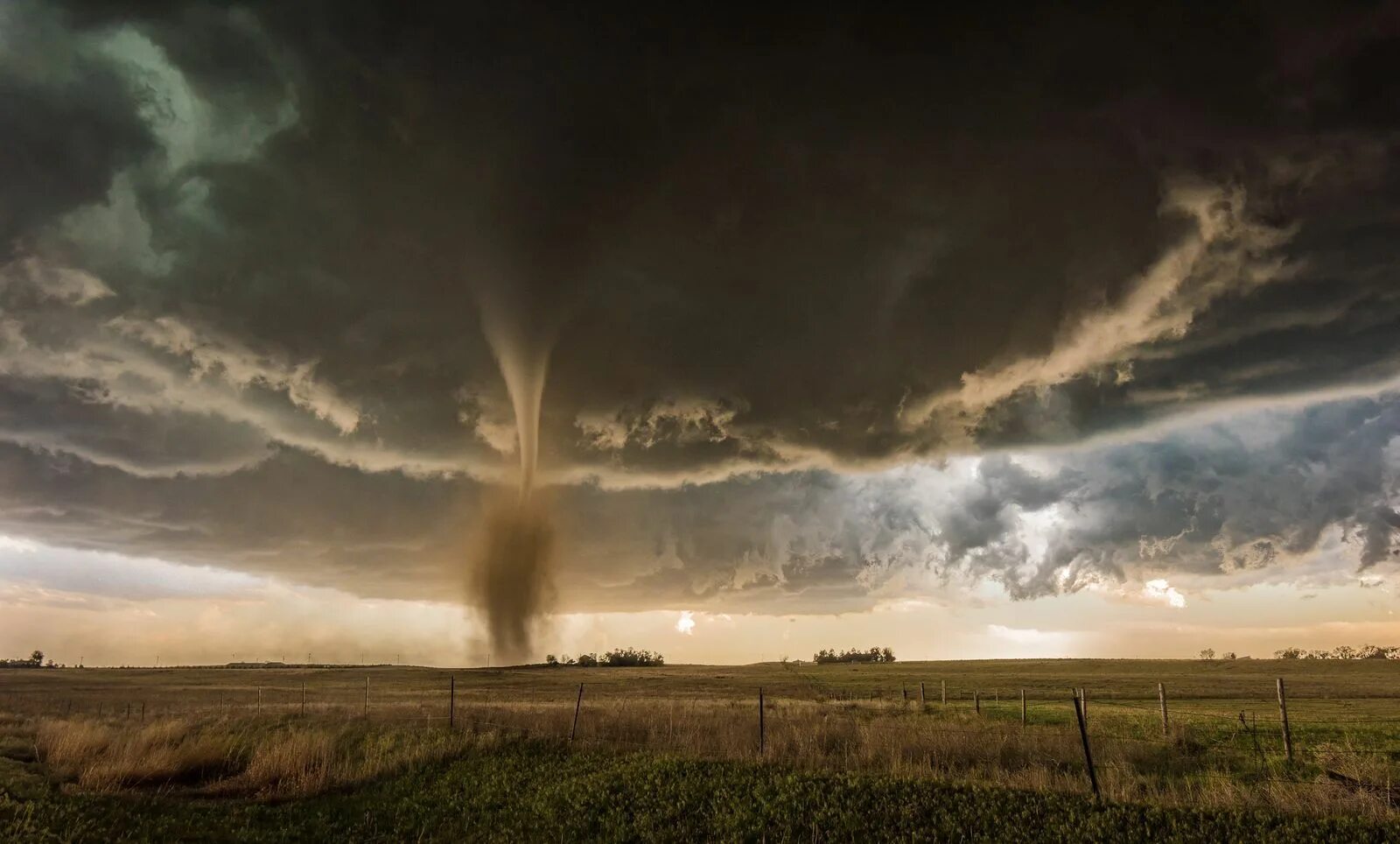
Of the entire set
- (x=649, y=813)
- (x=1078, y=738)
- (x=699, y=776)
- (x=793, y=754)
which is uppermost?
(x=699, y=776)

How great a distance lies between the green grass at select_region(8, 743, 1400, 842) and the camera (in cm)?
1292

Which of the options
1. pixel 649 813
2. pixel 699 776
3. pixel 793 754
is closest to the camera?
pixel 649 813

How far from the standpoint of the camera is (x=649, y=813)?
52.5 ft

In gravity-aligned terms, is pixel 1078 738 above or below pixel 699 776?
below

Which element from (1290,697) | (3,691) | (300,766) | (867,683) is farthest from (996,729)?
(3,691)

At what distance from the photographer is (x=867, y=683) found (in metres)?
84.1

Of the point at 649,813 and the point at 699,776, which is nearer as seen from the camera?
the point at 649,813

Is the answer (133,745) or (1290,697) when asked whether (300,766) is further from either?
(1290,697)

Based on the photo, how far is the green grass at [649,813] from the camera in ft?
42.4

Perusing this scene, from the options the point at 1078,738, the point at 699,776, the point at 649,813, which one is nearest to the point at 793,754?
the point at 699,776

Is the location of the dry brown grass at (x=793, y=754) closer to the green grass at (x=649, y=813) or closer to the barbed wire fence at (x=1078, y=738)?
the barbed wire fence at (x=1078, y=738)

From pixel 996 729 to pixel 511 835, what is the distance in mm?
19310

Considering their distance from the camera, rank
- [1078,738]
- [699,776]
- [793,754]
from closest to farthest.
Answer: [699,776] < [793,754] < [1078,738]

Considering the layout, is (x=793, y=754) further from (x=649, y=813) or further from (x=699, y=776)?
(x=649, y=813)
